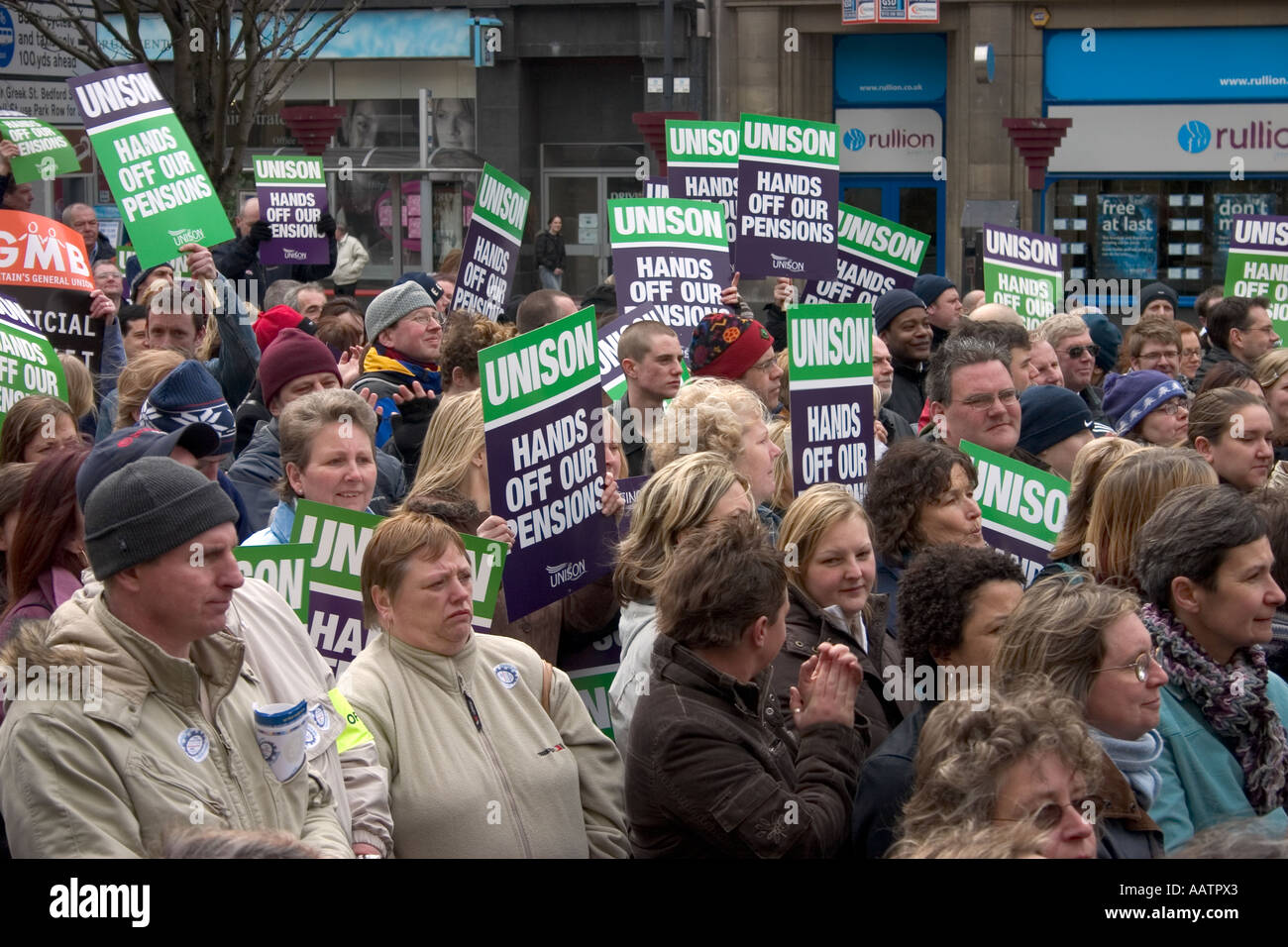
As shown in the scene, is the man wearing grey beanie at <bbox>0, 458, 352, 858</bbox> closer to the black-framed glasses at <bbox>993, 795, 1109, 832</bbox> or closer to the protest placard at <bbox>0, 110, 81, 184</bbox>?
the black-framed glasses at <bbox>993, 795, 1109, 832</bbox>

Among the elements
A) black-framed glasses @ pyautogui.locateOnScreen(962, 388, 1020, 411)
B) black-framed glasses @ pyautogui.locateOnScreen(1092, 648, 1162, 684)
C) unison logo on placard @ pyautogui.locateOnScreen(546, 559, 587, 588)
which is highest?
black-framed glasses @ pyautogui.locateOnScreen(962, 388, 1020, 411)

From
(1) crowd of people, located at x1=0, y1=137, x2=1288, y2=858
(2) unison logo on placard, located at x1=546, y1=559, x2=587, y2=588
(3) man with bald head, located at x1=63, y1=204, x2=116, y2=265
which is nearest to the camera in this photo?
(1) crowd of people, located at x1=0, y1=137, x2=1288, y2=858

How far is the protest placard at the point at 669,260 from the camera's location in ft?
25.6

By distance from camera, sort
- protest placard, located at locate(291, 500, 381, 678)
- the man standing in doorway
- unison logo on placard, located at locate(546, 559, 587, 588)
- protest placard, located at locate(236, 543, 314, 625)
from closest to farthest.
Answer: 1. protest placard, located at locate(236, 543, 314, 625)
2. protest placard, located at locate(291, 500, 381, 678)
3. unison logo on placard, located at locate(546, 559, 587, 588)
4. the man standing in doorway

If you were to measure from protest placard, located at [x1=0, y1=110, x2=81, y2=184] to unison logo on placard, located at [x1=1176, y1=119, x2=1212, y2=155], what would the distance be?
1780 cm

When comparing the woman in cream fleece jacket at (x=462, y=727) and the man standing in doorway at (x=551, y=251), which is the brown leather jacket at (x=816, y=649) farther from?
the man standing in doorway at (x=551, y=251)

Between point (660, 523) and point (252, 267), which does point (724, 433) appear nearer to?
point (660, 523)

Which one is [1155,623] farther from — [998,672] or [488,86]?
[488,86]

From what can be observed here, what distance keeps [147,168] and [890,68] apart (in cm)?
1830

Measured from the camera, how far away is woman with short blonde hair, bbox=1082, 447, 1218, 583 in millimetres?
4711

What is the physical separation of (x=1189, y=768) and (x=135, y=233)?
597 cm

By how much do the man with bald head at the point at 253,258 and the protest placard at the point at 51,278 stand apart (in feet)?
10.8

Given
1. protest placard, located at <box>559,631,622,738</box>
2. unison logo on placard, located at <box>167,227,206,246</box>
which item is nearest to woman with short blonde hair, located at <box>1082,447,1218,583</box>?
protest placard, located at <box>559,631,622,738</box>

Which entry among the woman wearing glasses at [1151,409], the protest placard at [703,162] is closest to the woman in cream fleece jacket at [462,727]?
the woman wearing glasses at [1151,409]
